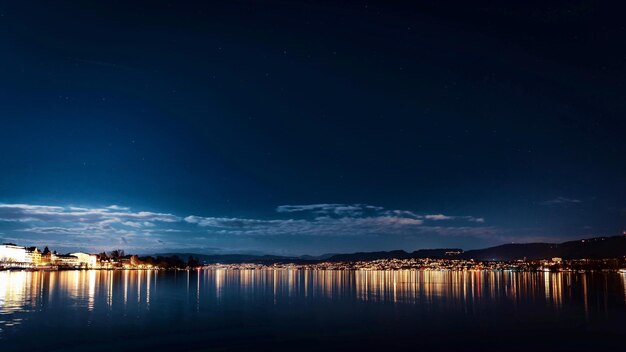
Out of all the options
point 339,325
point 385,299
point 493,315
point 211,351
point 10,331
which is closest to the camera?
point 211,351

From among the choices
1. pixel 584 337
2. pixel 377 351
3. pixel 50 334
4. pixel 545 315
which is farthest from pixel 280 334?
pixel 545 315

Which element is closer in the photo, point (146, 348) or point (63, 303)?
point (146, 348)

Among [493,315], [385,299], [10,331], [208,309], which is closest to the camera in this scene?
[10,331]

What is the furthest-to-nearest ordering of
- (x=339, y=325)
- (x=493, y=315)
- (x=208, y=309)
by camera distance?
(x=208, y=309) < (x=493, y=315) < (x=339, y=325)

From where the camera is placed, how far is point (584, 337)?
31844 mm

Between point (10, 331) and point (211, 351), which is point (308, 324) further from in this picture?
point (10, 331)

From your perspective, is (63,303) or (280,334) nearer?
(280,334)

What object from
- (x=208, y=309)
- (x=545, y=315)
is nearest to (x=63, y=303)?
(x=208, y=309)

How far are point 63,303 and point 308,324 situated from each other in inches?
990

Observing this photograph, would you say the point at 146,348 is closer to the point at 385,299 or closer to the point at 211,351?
the point at 211,351

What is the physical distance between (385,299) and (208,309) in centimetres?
2067

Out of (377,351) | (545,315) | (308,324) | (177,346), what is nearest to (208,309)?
(308,324)

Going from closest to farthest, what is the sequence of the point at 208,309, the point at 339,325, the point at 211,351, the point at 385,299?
the point at 211,351 → the point at 339,325 → the point at 208,309 → the point at 385,299

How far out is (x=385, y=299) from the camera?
5741 centimetres
